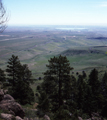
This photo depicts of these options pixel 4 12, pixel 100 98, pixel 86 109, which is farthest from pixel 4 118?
pixel 100 98

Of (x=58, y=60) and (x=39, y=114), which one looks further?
(x=58, y=60)

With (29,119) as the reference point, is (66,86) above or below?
above

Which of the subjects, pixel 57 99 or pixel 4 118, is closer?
pixel 4 118

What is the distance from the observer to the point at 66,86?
63.7 feet

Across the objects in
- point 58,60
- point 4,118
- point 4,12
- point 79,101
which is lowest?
point 79,101

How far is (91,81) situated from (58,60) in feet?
56.5

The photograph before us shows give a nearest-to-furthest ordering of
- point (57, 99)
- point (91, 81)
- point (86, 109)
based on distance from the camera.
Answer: point (57, 99) < point (86, 109) < point (91, 81)

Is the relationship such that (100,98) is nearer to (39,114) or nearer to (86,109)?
(86,109)

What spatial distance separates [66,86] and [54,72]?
285cm

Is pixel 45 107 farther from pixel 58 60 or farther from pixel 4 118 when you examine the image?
pixel 4 118

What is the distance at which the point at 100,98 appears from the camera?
1180 inches

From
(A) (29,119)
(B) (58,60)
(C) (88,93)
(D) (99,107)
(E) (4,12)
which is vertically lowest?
(D) (99,107)

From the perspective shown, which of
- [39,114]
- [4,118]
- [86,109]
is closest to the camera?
[4,118]

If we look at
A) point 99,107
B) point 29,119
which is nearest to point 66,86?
point 29,119
